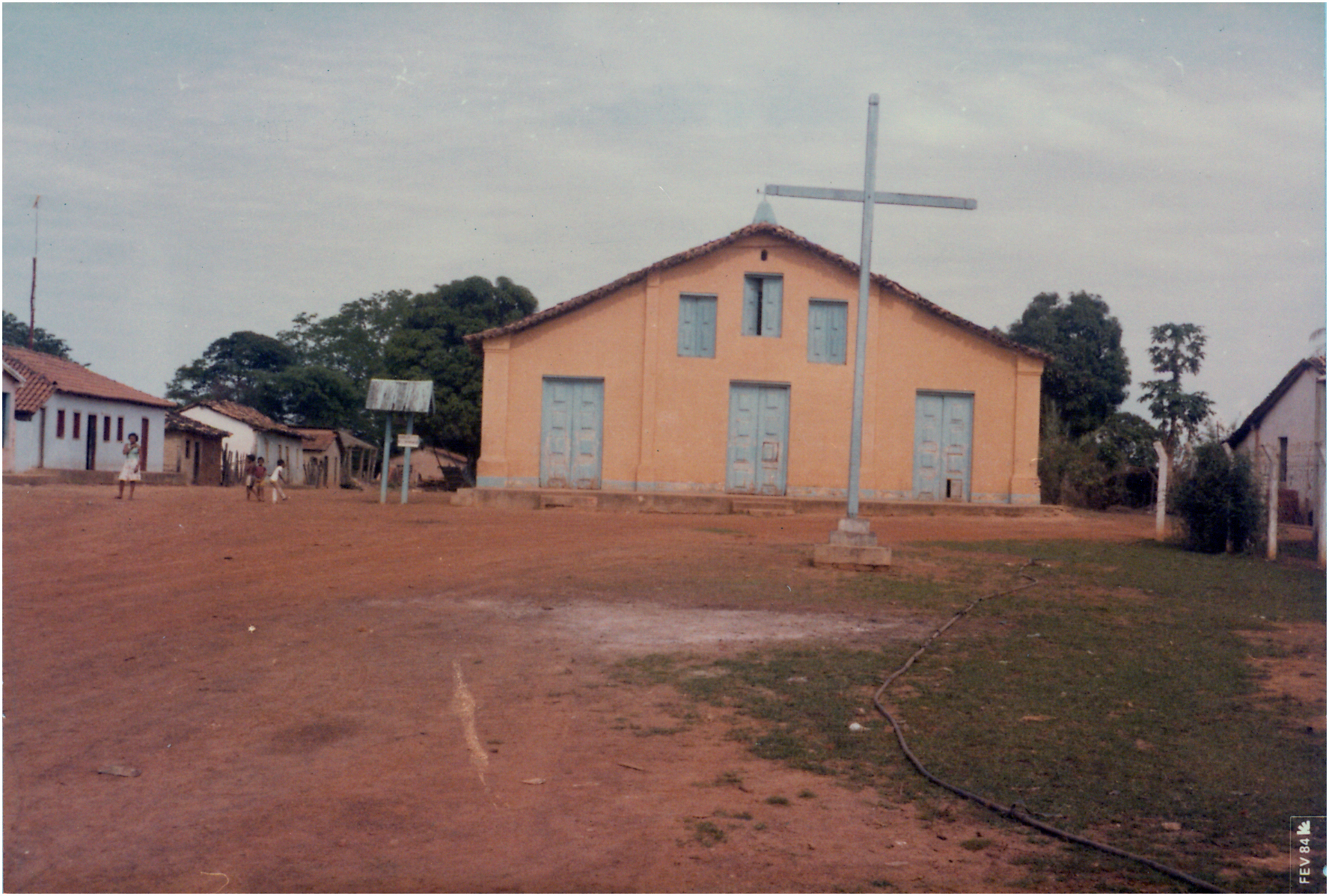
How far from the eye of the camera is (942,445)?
2345 centimetres

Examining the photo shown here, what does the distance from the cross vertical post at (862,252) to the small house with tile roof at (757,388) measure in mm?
10549

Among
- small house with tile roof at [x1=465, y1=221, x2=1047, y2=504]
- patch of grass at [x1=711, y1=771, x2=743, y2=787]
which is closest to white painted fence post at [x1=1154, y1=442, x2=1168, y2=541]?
small house with tile roof at [x1=465, y1=221, x2=1047, y2=504]

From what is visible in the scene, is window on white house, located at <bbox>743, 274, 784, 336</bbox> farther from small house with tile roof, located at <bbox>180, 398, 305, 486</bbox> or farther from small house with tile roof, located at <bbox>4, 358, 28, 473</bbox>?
small house with tile roof, located at <bbox>180, 398, 305, 486</bbox>

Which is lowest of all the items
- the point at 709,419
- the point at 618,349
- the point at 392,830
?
the point at 392,830

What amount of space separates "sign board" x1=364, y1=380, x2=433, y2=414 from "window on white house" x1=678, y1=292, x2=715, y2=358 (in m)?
5.67

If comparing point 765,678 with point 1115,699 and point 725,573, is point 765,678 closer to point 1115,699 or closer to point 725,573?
point 1115,699

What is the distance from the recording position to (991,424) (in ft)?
77.2

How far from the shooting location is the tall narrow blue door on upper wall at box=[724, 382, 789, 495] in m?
23.4

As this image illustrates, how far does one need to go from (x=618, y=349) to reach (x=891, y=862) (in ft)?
64.0

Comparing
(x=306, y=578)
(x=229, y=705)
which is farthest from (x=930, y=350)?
(x=229, y=705)

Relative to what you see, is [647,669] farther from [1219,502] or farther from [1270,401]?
[1270,401]

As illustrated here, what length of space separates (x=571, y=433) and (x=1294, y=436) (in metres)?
18.4

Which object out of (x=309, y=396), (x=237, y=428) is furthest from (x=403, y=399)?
(x=309, y=396)

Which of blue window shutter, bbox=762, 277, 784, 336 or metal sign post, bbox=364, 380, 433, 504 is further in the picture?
metal sign post, bbox=364, 380, 433, 504
